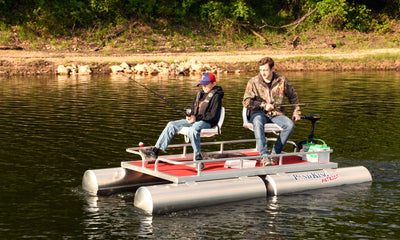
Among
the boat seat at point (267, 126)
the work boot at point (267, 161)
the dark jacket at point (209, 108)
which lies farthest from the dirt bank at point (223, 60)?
the work boot at point (267, 161)

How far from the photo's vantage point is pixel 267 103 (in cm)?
1121

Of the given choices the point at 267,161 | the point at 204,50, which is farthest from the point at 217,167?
the point at 204,50

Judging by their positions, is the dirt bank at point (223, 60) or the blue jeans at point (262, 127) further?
the dirt bank at point (223, 60)

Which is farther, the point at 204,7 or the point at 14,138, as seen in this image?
the point at 204,7

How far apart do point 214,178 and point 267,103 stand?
1902mm

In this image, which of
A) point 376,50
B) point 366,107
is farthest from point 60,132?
point 376,50

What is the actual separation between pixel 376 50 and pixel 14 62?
2424cm

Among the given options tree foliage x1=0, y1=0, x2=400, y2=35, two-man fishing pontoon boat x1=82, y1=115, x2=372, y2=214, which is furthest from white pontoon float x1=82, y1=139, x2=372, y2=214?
tree foliage x1=0, y1=0, x2=400, y2=35

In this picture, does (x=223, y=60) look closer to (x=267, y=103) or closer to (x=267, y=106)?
(x=267, y=103)

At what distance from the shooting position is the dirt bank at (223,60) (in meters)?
36.4

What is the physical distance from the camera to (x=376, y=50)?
43.8 metres

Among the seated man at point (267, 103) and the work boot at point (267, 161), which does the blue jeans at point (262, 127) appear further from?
the work boot at point (267, 161)

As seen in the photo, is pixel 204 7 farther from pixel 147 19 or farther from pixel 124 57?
pixel 124 57

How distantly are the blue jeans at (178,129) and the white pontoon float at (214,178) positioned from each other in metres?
0.31
